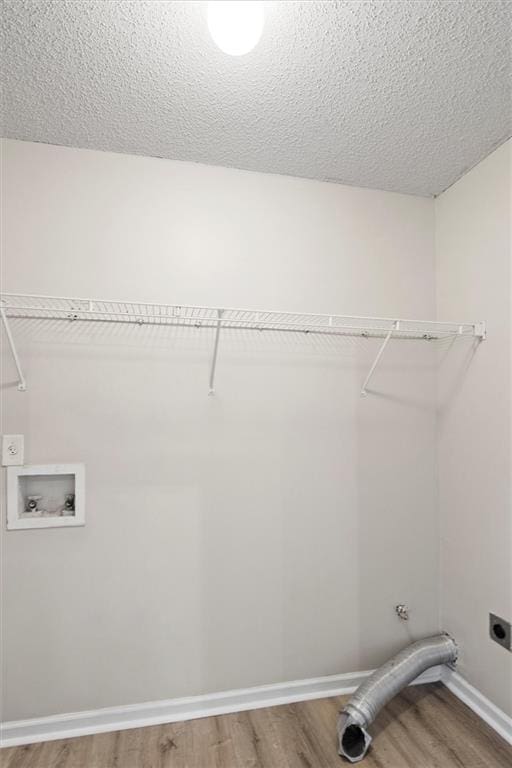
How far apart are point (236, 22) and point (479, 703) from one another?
8.58 feet

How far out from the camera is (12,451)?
1.63 m

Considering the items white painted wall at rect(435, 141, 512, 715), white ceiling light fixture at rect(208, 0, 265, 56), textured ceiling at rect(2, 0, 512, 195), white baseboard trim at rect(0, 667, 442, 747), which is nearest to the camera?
white ceiling light fixture at rect(208, 0, 265, 56)

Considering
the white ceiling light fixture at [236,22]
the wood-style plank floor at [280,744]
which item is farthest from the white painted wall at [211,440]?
the white ceiling light fixture at [236,22]

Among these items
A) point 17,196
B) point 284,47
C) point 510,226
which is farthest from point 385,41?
point 17,196

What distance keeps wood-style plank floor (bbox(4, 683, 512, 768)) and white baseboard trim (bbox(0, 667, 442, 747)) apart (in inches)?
1.1

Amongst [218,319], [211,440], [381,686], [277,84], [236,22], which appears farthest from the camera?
[211,440]

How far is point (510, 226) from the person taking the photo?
169cm

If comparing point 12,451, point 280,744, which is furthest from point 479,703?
point 12,451

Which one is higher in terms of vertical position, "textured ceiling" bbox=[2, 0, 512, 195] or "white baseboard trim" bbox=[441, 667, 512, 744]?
"textured ceiling" bbox=[2, 0, 512, 195]

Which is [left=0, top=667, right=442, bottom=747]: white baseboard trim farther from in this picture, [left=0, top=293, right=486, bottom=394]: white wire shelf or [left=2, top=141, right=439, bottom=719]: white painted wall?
[left=0, top=293, right=486, bottom=394]: white wire shelf

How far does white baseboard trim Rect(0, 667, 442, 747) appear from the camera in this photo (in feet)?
5.27

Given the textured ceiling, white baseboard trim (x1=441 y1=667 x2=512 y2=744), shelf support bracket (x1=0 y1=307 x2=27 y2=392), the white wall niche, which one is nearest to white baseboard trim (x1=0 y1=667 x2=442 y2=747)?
white baseboard trim (x1=441 y1=667 x2=512 y2=744)

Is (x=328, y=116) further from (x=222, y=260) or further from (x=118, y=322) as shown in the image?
(x=118, y=322)

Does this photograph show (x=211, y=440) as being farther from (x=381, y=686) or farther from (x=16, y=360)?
(x=381, y=686)
